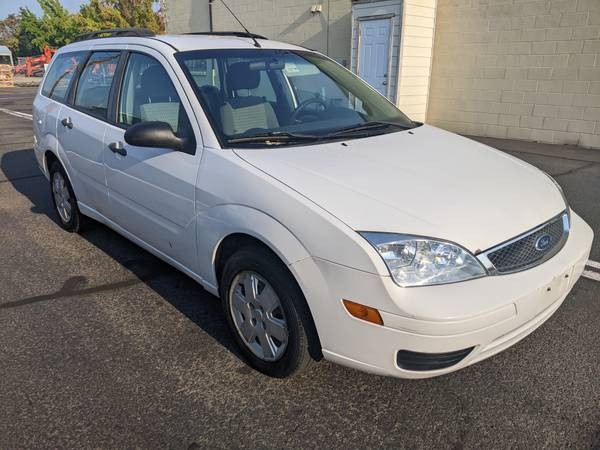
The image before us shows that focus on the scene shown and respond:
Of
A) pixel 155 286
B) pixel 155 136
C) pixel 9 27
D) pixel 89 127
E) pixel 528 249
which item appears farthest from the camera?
pixel 9 27

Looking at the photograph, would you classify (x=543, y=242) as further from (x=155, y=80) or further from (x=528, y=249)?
(x=155, y=80)

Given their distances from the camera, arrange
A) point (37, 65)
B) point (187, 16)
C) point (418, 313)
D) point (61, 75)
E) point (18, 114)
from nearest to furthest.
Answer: point (418, 313) → point (61, 75) → point (18, 114) → point (187, 16) → point (37, 65)

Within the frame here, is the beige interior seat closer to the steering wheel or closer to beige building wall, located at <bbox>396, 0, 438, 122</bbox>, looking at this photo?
the steering wheel

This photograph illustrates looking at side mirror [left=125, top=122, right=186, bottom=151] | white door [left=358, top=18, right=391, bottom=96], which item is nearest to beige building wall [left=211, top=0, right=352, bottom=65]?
white door [left=358, top=18, right=391, bottom=96]

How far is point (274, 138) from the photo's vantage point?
2928 mm

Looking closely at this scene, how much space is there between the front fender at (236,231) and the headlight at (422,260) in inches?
13.9

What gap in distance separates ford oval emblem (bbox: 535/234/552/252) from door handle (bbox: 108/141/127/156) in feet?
8.51

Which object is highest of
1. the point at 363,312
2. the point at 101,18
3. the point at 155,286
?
the point at 101,18

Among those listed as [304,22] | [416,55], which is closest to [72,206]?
[416,55]

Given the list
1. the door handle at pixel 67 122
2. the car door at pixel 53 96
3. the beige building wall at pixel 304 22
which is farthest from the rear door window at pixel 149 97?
the beige building wall at pixel 304 22

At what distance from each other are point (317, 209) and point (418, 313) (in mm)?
615

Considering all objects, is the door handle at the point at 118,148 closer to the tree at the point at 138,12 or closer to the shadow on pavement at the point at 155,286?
the shadow on pavement at the point at 155,286

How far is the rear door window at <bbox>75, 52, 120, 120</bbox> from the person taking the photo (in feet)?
12.6

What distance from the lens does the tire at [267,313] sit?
7.79ft
